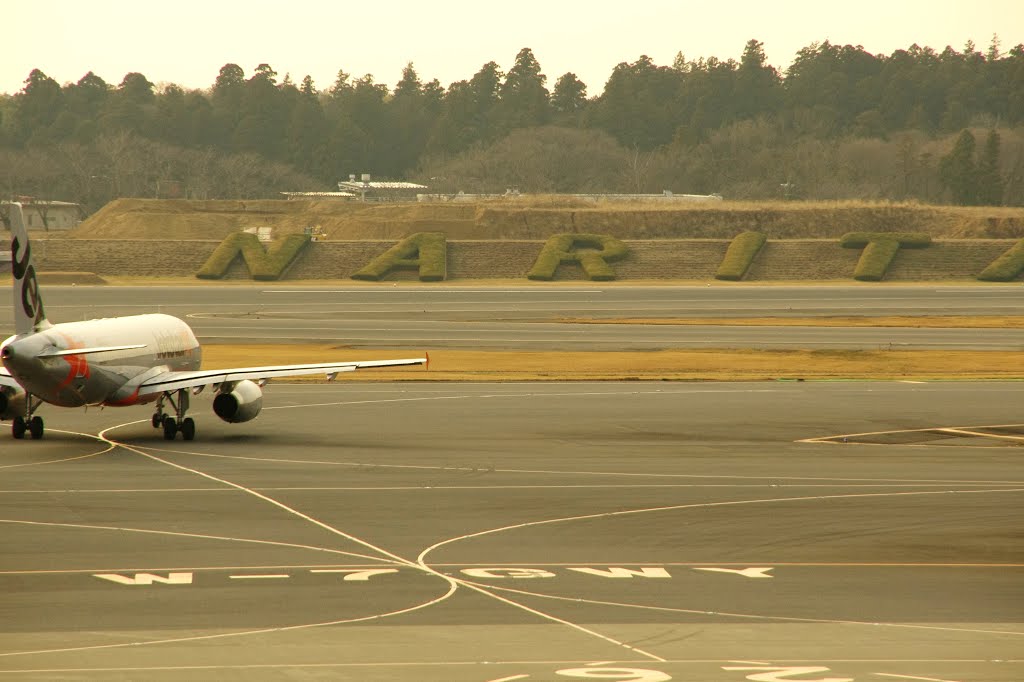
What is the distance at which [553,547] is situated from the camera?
30.1 m

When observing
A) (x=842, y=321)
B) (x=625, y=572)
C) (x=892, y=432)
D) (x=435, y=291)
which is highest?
(x=435, y=291)

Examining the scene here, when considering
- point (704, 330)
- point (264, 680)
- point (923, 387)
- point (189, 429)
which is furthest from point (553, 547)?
point (704, 330)

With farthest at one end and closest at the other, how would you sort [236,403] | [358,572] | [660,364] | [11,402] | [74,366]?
[660,364]
[11,402]
[236,403]
[74,366]
[358,572]

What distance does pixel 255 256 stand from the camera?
590 feet

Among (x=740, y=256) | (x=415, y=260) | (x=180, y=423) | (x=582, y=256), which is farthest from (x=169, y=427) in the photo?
(x=740, y=256)

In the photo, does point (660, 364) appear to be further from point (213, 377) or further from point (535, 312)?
point (535, 312)

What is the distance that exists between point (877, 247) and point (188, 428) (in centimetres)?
14458

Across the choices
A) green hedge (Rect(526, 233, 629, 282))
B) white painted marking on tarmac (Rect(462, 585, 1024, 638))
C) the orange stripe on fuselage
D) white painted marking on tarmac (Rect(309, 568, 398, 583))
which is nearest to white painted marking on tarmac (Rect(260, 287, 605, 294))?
green hedge (Rect(526, 233, 629, 282))

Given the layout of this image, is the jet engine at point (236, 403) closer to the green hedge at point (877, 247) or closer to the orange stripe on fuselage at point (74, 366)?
the orange stripe on fuselage at point (74, 366)

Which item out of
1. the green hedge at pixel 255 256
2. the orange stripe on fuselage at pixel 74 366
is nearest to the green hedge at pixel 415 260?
the green hedge at pixel 255 256

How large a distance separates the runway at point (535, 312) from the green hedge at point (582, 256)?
10.1 m

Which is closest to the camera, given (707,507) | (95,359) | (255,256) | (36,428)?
(707,507)

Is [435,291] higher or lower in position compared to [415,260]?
lower

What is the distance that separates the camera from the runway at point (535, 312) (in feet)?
308
